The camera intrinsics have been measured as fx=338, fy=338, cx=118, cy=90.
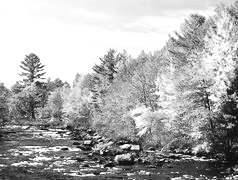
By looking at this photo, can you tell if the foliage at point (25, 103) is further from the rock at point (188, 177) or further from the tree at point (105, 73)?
the rock at point (188, 177)

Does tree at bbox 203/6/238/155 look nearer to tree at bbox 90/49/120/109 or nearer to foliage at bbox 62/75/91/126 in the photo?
tree at bbox 90/49/120/109

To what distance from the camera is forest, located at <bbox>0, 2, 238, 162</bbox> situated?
26609mm

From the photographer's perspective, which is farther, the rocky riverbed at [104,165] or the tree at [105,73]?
the tree at [105,73]

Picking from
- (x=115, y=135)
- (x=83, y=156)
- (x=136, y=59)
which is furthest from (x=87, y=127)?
(x=83, y=156)

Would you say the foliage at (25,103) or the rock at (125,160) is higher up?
the foliage at (25,103)

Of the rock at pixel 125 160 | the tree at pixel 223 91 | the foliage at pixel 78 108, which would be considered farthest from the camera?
the foliage at pixel 78 108

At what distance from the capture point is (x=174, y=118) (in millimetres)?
31750

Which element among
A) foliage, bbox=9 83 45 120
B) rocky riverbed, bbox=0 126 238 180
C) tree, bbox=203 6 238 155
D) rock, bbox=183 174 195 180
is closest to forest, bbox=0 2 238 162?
tree, bbox=203 6 238 155

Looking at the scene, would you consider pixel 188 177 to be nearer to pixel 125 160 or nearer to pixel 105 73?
pixel 125 160

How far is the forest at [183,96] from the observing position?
26.6 metres

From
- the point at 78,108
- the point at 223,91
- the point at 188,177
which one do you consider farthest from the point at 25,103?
the point at 188,177

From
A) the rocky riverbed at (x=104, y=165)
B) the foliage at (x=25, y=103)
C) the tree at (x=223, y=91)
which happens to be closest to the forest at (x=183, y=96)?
the tree at (x=223, y=91)

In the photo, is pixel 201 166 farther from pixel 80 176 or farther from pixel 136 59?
pixel 136 59

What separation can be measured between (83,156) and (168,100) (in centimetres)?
995
